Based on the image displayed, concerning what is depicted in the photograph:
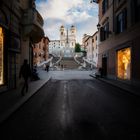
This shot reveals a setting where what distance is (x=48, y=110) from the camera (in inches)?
321

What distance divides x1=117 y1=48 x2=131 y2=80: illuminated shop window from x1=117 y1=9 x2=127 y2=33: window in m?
2.15

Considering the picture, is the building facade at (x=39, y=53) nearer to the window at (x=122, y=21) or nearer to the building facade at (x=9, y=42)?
the window at (x=122, y=21)

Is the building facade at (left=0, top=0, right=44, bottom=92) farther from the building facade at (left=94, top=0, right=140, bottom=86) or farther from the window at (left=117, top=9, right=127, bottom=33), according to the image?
the window at (left=117, top=9, right=127, bottom=33)

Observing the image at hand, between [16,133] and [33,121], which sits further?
[33,121]

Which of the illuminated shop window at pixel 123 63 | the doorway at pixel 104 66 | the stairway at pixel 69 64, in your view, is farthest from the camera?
the stairway at pixel 69 64

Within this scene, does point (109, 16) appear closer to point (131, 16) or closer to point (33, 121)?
point (131, 16)

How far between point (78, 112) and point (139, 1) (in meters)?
12.6

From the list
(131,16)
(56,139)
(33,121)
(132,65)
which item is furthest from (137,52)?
(56,139)

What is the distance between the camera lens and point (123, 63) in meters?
21.9

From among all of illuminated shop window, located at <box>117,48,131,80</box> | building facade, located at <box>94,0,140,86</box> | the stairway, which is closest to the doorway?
building facade, located at <box>94,0,140,86</box>

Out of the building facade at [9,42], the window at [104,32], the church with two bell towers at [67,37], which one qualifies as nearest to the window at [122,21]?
the window at [104,32]

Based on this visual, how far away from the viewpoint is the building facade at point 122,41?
17531mm

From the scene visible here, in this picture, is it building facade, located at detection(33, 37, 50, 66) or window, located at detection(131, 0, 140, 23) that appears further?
building facade, located at detection(33, 37, 50, 66)

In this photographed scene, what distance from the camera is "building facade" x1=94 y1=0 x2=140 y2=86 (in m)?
17.5
